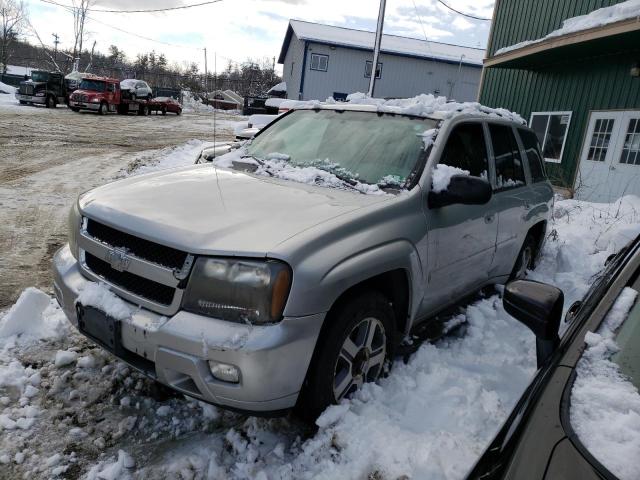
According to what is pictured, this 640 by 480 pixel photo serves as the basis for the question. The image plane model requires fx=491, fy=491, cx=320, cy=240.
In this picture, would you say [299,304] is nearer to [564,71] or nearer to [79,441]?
[79,441]

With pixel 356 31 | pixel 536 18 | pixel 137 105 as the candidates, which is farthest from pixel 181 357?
pixel 356 31

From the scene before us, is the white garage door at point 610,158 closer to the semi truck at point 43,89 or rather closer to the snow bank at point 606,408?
the snow bank at point 606,408

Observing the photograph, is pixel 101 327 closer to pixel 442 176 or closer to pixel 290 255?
pixel 290 255

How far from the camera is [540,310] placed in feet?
5.75

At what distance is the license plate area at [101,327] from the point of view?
2.35 meters

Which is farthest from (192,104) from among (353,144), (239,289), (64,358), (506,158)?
(239,289)

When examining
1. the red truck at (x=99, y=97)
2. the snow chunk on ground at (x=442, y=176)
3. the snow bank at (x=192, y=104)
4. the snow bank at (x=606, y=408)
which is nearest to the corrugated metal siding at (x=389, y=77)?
the red truck at (x=99, y=97)

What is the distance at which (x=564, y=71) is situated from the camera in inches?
484

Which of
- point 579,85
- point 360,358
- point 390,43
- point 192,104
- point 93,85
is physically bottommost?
point 360,358

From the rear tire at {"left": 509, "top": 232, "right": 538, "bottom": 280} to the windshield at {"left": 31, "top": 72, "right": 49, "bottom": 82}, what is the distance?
1193 inches

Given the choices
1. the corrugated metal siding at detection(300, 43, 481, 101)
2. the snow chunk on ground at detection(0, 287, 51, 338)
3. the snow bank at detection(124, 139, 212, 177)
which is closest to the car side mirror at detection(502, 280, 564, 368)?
Result: the snow chunk on ground at detection(0, 287, 51, 338)

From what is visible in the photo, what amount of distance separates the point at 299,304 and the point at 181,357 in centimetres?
56

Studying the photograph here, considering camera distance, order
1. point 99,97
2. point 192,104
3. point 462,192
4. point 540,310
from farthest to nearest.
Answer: point 192,104 < point 99,97 < point 462,192 < point 540,310

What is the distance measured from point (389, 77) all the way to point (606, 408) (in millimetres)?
33991
